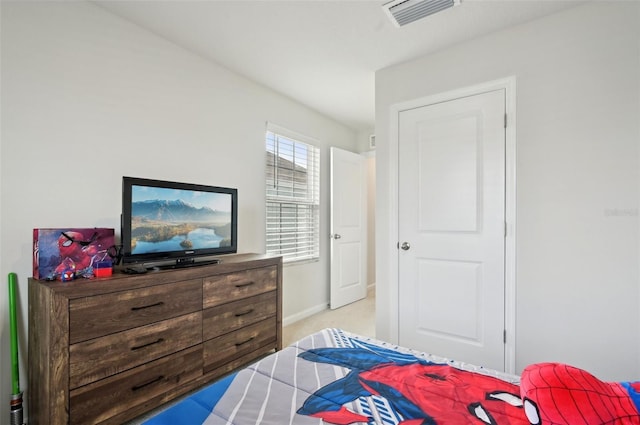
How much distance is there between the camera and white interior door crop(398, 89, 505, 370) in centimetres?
241

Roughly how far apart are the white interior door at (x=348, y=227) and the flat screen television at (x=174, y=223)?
5.92ft

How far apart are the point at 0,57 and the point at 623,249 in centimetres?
374

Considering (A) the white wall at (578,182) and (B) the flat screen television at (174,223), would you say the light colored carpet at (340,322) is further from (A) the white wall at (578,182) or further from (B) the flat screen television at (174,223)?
(A) the white wall at (578,182)

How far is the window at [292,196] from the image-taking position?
3.50 meters

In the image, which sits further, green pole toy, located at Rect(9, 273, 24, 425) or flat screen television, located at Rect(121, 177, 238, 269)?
flat screen television, located at Rect(121, 177, 238, 269)

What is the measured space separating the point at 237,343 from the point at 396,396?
5.26ft

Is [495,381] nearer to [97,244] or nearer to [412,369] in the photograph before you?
A: [412,369]

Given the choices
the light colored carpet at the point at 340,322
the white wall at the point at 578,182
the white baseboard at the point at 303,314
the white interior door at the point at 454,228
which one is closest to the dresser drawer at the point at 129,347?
the light colored carpet at the point at 340,322

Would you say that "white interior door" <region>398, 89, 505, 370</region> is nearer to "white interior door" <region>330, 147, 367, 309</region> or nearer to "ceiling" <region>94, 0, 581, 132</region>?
"ceiling" <region>94, 0, 581, 132</region>

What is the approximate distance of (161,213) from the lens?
6.92ft

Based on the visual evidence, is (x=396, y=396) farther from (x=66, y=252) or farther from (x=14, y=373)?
(x=14, y=373)

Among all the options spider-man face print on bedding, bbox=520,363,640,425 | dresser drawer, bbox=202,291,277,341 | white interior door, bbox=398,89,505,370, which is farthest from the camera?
white interior door, bbox=398,89,505,370

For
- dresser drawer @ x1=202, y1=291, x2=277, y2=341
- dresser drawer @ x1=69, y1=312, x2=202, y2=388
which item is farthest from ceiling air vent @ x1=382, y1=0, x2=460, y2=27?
dresser drawer @ x1=69, y1=312, x2=202, y2=388

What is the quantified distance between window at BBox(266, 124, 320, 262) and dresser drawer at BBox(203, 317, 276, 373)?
2.95 feet
